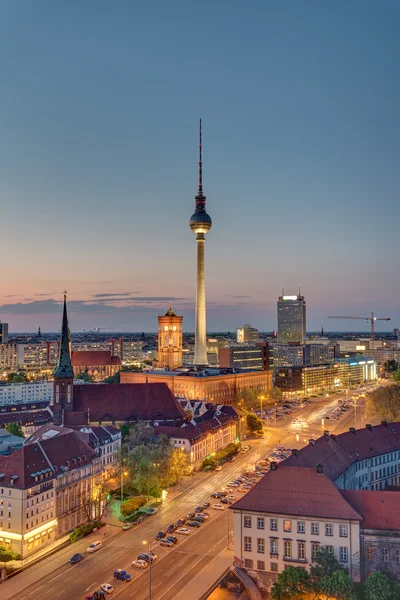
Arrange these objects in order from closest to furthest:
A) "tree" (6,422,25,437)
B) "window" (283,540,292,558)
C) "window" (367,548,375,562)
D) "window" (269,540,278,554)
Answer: "window" (367,548,375,562) → "window" (283,540,292,558) → "window" (269,540,278,554) → "tree" (6,422,25,437)

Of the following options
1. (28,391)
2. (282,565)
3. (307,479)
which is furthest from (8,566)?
(28,391)

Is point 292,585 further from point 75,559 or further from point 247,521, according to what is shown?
point 75,559

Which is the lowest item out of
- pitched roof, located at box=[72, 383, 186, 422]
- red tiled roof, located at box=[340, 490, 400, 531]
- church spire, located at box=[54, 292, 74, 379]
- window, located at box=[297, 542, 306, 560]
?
window, located at box=[297, 542, 306, 560]

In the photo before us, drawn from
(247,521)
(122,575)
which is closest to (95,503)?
(122,575)

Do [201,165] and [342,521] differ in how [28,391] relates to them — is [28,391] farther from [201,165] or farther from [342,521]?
[342,521]

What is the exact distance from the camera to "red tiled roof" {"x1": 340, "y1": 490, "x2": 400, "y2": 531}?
4506 centimetres

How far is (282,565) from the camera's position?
47094mm

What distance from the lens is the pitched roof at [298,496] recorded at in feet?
152

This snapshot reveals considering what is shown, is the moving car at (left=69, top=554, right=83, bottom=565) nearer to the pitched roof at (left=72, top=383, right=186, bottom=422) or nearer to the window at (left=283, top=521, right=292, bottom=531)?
the window at (left=283, top=521, right=292, bottom=531)

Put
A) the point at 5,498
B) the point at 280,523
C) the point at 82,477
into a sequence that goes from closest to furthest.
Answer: the point at 280,523 < the point at 5,498 < the point at 82,477

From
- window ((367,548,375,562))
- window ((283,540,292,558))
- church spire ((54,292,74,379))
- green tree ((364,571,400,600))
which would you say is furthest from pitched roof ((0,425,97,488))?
green tree ((364,571,400,600))

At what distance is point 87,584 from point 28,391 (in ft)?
402

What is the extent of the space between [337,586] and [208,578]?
11.5 meters

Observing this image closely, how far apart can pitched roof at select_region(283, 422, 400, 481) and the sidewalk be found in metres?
10.3
